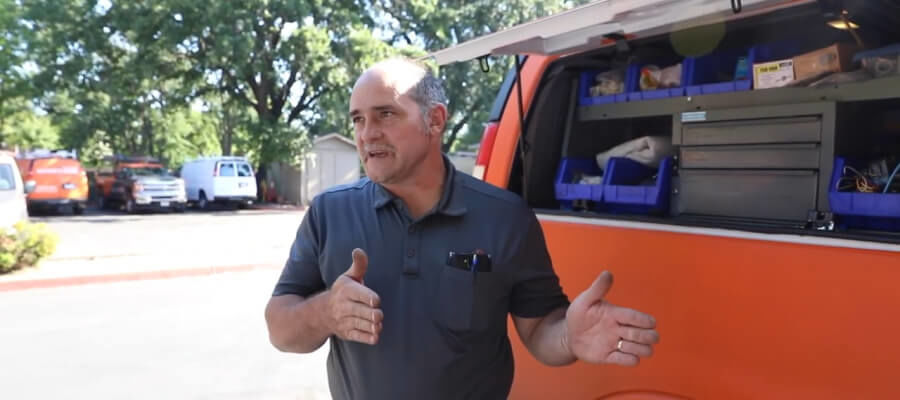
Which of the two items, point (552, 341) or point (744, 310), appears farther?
point (552, 341)

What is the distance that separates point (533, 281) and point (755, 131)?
2.84ft

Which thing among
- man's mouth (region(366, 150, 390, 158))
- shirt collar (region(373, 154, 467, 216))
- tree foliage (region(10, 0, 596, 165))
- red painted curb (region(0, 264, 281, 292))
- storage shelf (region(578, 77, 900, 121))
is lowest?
red painted curb (region(0, 264, 281, 292))

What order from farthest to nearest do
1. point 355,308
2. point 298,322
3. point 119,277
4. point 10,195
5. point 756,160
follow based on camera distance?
point 10,195 < point 119,277 < point 756,160 < point 298,322 < point 355,308

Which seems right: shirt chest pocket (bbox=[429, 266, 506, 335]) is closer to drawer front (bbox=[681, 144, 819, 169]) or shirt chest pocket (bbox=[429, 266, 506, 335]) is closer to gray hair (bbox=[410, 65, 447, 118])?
gray hair (bbox=[410, 65, 447, 118])

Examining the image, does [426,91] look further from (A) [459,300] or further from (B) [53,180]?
(B) [53,180]

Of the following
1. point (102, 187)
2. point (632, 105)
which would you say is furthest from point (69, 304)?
point (102, 187)

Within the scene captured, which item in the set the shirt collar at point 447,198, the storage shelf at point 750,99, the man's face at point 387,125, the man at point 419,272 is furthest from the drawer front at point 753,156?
the man's face at point 387,125

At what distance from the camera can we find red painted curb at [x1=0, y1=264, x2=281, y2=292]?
812 centimetres

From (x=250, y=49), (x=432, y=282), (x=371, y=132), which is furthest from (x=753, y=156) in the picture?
(x=250, y=49)

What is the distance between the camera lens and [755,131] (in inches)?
74.3

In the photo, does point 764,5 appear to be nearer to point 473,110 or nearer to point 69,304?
point 69,304

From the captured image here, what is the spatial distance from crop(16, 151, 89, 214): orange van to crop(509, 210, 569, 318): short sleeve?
2122 cm

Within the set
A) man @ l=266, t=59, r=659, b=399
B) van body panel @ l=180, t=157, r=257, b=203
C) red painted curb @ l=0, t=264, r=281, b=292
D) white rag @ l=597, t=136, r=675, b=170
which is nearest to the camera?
man @ l=266, t=59, r=659, b=399

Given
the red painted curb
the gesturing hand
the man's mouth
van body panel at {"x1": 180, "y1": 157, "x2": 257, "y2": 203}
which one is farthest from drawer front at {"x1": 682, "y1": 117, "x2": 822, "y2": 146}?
van body panel at {"x1": 180, "y1": 157, "x2": 257, "y2": 203}
